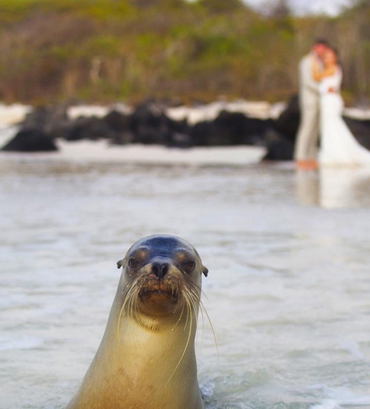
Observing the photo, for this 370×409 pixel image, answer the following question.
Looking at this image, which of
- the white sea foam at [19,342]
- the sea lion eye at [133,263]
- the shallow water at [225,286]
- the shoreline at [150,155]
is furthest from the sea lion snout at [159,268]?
the shoreline at [150,155]

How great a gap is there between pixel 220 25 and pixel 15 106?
15.6 m

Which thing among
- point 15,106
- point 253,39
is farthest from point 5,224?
point 253,39

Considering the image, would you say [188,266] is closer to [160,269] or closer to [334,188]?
[160,269]

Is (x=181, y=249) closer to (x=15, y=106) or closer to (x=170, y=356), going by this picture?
(x=170, y=356)

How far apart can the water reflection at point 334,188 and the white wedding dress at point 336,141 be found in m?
0.50

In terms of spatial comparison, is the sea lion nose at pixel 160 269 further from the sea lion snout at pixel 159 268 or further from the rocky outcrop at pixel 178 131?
the rocky outcrop at pixel 178 131

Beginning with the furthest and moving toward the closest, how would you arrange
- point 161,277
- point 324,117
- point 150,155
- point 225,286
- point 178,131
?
1. point 178,131
2. point 150,155
3. point 324,117
4. point 225,286
5. point 161,277

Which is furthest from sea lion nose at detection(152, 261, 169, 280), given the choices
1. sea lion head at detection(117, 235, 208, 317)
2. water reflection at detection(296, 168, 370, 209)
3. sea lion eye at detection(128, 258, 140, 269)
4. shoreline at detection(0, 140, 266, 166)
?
shoreline at detection(0, 140, 266, 166)

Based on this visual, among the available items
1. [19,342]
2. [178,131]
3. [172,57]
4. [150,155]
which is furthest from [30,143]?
[172,57]

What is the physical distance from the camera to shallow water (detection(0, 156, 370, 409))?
332 centimetres

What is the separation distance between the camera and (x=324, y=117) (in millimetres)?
14203

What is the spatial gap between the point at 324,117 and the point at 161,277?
476 inches

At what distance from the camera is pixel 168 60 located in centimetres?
4209

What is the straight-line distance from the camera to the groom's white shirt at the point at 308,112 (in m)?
14.1
